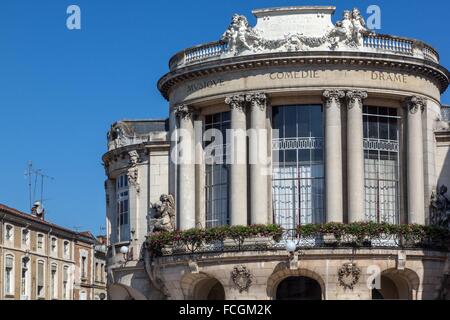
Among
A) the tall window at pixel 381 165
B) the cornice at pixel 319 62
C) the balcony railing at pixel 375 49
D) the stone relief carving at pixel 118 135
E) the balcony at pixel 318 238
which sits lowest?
the balcony at pixel 318 238

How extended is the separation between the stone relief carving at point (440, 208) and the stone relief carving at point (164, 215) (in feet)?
42.0

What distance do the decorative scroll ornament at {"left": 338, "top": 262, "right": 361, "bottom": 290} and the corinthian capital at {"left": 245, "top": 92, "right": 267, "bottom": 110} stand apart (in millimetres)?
8734

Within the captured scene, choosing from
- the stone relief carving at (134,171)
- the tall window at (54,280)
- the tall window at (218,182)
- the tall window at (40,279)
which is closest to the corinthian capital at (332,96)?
the tall window at (218,182)

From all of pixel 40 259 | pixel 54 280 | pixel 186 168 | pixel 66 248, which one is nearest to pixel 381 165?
pixel 186 168

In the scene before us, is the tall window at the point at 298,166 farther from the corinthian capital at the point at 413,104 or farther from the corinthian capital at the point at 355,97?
→ the corinthian capital at the point at 413,104

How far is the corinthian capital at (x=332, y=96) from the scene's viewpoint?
4819 cm

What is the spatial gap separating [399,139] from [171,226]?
476 inches

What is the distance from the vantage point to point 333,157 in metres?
47.8

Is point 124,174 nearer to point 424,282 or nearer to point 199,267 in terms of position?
point 199,267

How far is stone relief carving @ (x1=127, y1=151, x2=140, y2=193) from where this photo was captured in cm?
5375

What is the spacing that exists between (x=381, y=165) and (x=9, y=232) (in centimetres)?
4099

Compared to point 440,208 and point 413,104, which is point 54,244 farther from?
point 440,208

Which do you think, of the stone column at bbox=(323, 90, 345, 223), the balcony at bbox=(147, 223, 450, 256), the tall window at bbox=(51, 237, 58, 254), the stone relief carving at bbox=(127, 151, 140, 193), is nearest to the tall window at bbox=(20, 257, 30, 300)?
the tall window at bbox=(51, 237, 58, 254)

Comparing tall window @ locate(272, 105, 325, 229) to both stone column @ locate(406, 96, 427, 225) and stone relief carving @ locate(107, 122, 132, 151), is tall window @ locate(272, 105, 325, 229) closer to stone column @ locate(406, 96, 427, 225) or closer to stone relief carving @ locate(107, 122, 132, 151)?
stone column @ locate(406, 96, 427, 225)
